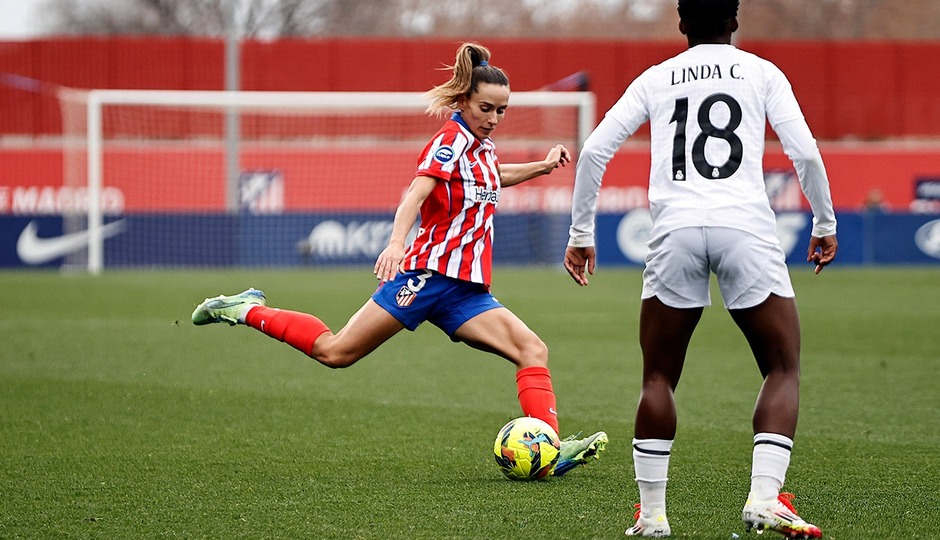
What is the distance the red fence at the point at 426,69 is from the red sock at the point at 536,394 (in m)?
26.7

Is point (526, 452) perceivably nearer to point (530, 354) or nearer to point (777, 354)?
point (530, 354)

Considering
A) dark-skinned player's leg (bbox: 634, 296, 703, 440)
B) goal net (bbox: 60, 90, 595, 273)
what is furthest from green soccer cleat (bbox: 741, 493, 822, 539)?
goal net (bbox: 60, 90, 595, 273)

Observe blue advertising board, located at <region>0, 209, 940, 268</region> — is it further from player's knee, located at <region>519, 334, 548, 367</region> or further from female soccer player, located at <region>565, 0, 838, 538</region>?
female soccer player, located at <region>565, 0, 838, 538</region>

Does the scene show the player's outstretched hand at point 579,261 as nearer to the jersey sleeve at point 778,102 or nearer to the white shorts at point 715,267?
the white shorts at point 715,267

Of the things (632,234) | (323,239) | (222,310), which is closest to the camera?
(222,310)

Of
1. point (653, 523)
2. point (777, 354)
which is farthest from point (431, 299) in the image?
point (777, 354)

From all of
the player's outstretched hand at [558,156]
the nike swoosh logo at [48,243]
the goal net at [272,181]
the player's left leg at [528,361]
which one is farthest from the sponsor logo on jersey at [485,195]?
the nike swoosh logo at [48,243]

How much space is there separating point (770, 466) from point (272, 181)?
25.5m

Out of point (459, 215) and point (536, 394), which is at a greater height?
point (459, 215)

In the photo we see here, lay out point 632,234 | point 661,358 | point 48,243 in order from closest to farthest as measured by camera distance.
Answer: point 661,358
point 48,243
point 632,234

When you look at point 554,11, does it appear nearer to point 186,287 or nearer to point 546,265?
point 546,265

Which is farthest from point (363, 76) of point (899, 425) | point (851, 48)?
point (899, 425)

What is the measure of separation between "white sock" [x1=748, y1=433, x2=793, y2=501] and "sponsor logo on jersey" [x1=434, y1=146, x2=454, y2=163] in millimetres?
1930

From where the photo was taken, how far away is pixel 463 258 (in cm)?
575
